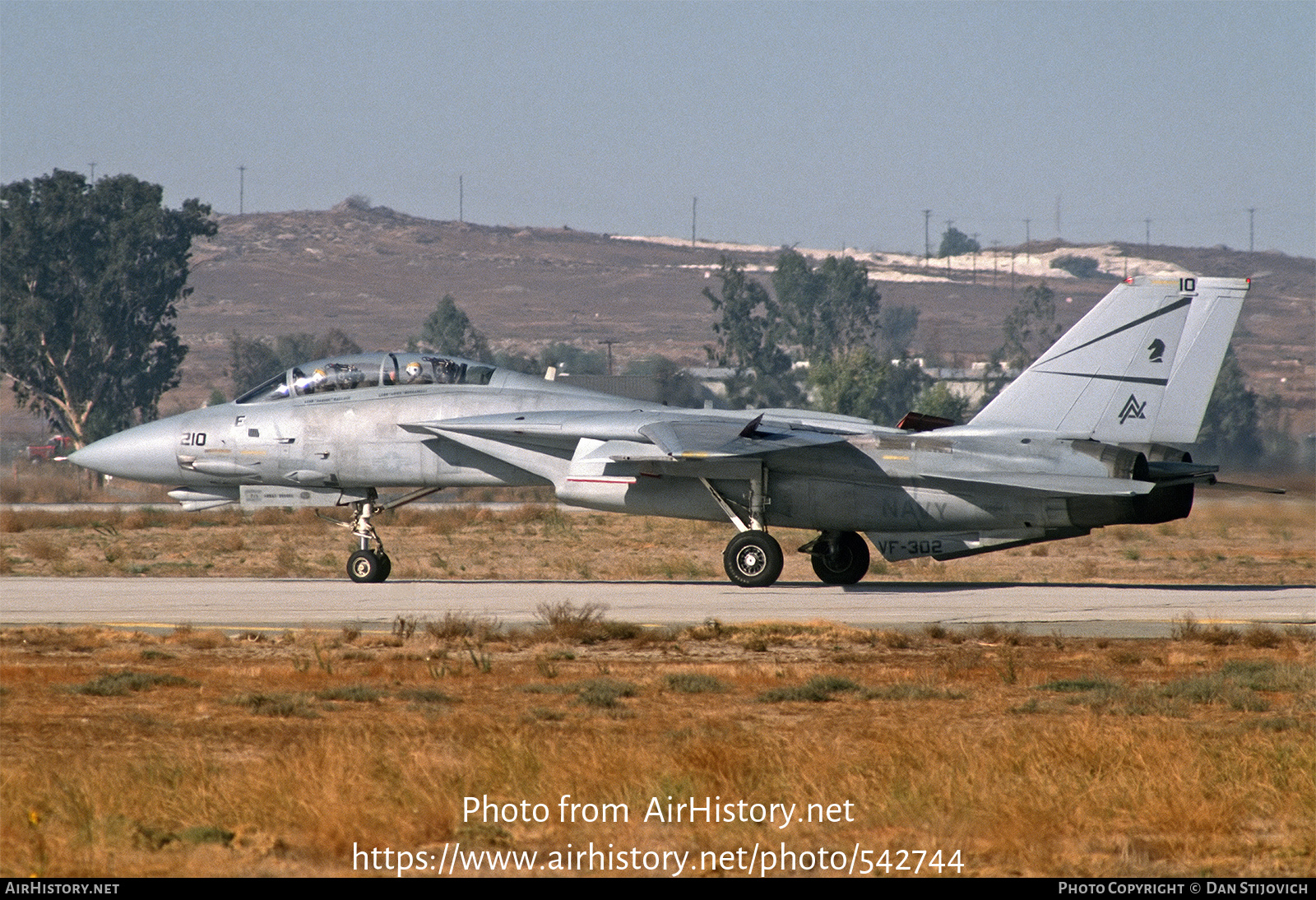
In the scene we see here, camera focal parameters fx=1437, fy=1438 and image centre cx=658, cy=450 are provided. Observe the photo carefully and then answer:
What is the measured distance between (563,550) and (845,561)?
1194 centimetres

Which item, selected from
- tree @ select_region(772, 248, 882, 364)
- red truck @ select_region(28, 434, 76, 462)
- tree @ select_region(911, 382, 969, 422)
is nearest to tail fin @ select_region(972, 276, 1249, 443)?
tree @ select_region(911, 382, 969, 422)

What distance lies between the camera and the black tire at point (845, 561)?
21.6m

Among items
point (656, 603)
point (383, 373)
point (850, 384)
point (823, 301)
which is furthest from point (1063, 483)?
A: point (823, 301)

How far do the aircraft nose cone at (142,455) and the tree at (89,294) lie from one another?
177 ft

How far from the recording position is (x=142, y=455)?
21.7m

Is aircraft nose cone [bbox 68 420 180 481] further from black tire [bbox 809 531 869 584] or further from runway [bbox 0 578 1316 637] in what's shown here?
black tire [bbox 809 531 869 584]

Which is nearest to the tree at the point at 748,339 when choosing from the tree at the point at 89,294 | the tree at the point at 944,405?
the tree at the point at 944,405

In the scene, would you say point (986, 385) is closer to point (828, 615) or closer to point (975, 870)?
point (828, 615)

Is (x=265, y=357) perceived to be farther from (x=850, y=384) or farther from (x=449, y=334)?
(x=850, y=384)

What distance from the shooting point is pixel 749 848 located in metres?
6.99

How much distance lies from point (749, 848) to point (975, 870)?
1.08 m

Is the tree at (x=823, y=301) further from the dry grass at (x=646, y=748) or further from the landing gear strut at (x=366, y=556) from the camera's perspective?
the dry grass at (x=646, y=748)

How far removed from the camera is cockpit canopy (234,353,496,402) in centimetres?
2177

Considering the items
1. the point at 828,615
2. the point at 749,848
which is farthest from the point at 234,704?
the point at 828,615
